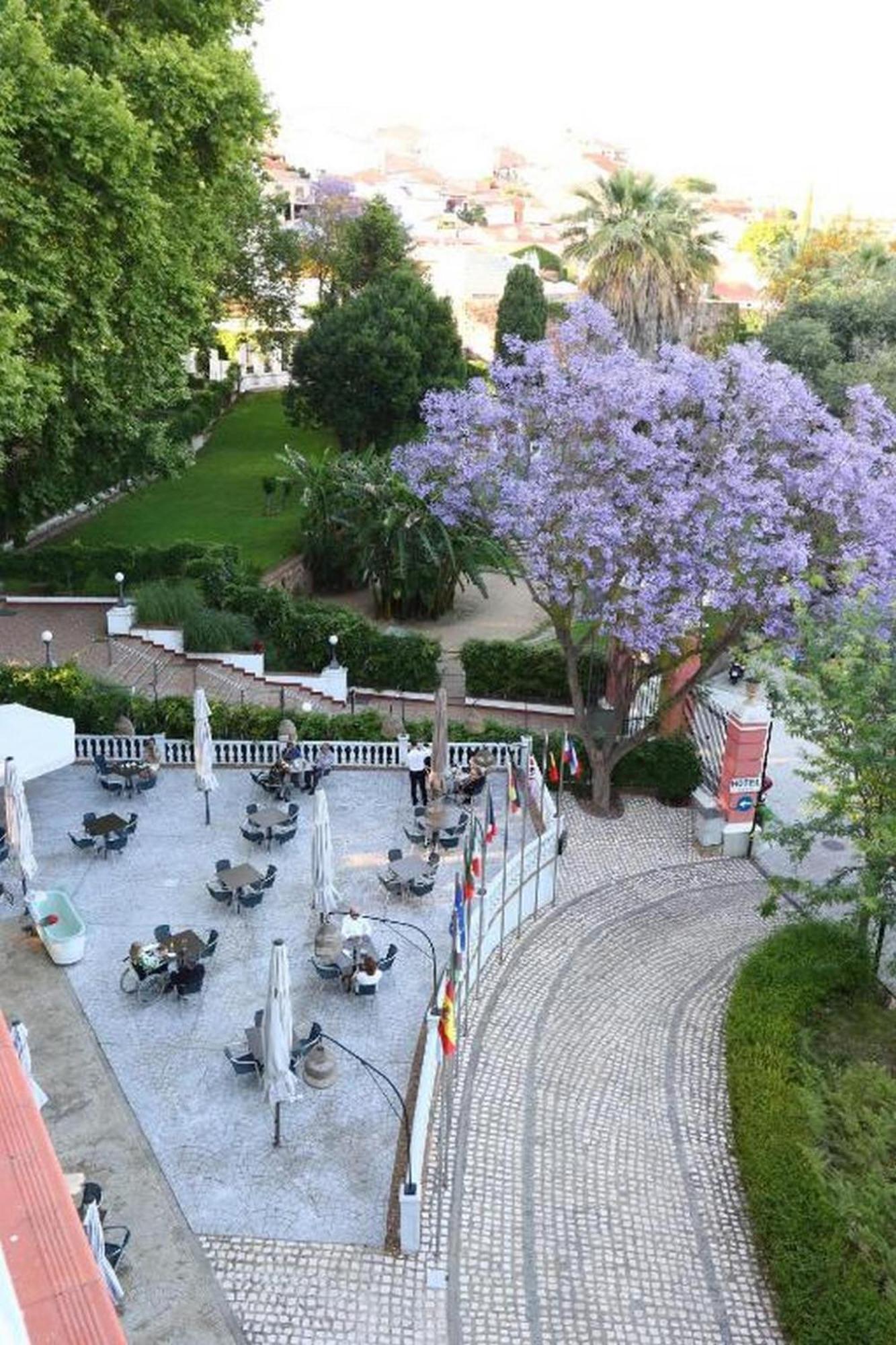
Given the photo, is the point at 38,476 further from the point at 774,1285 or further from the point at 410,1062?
the point at 774,1285

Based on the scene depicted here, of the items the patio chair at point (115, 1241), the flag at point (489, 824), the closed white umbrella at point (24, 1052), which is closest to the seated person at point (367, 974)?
the flag at point (489, 824)

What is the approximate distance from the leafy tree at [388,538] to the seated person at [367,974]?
48.4 feet

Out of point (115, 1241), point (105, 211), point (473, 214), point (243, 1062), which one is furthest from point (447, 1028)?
point (473, 214)

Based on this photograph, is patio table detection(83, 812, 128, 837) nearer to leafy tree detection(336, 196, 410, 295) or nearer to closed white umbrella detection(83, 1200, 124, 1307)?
closed white umbrella detection(83, 1200, 124, 1307)

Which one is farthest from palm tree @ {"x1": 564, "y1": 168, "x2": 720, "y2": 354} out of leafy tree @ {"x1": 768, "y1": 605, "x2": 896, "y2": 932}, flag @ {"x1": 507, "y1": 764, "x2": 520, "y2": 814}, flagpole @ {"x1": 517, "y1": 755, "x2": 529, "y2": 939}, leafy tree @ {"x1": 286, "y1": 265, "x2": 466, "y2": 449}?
flagpole @ {"x1": 517, "y1": 755, "x2": 529, "y2": 939}

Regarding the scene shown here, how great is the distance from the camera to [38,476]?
2812 centimetres

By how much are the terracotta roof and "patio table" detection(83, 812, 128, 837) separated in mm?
11132

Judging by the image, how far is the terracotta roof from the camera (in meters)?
6.09

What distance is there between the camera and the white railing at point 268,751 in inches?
875

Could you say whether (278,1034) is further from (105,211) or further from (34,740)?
(105,211)

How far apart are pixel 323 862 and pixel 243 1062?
366cm

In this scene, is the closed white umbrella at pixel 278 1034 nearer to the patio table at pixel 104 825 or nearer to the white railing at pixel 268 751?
the patio table at pixel 104 825

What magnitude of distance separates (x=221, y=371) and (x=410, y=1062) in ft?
197

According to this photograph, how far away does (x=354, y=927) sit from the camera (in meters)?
15.9
